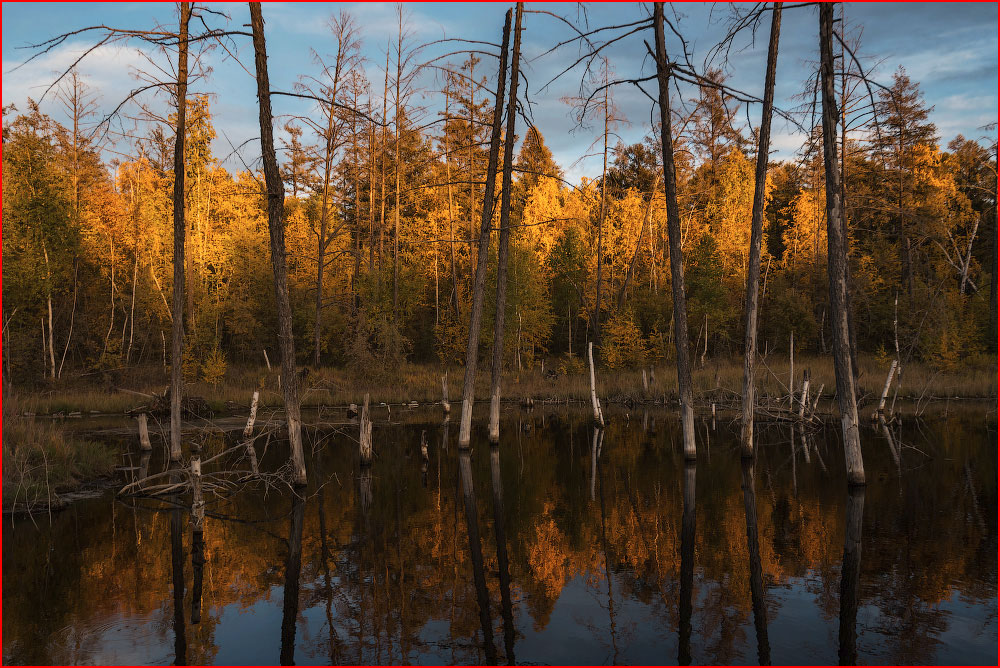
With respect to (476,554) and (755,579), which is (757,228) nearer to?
(755,579)

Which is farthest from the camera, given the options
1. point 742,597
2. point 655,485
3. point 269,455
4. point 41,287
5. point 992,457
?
point 41,287

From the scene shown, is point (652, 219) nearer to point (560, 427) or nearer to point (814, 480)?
point (560, 427)

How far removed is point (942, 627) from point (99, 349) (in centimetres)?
4247

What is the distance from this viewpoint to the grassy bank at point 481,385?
28.7 meters

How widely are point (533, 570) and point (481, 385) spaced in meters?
26.7

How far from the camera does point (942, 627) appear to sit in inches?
269

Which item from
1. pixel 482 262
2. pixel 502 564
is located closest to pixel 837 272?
pixel 502 564

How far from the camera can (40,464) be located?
13.6 metres

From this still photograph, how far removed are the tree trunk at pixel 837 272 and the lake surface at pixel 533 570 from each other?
3.16ft

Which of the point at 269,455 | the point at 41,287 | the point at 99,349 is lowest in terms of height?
the point at 269,455

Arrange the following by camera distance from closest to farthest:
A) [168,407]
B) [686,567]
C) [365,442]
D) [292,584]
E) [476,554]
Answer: [292,584] → [686,567] → [476,554] → [365,442] → [168,407]

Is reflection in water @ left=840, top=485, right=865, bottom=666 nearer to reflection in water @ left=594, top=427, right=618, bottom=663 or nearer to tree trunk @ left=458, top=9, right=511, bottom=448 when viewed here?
reflection in water @ left=594, top=427, right=618, bottom=663

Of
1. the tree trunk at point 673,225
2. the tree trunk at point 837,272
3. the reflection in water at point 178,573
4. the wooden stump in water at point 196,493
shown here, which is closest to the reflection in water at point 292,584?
the reflection in water at point 178,573

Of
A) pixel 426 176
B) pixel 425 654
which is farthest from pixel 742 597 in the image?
pixel 426 176
